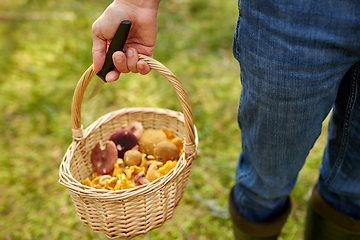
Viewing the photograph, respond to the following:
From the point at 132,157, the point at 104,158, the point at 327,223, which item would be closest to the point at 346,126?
the point at 327,223

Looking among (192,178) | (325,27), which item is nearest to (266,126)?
(325,27)

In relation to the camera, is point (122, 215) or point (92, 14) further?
point (92, 14)

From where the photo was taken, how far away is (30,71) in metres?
2.47

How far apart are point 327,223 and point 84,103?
1.75 metres

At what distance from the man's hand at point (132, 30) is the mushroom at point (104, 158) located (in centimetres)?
36

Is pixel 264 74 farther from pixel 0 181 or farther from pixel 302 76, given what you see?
pixel 0 181

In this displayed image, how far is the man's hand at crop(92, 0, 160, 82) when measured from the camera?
833 mm

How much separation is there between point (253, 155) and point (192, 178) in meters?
0.83

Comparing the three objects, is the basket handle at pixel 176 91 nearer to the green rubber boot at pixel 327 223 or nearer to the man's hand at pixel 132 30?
the man's hand at pixel 132 30

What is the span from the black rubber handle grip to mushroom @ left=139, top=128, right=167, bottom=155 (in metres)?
0.39

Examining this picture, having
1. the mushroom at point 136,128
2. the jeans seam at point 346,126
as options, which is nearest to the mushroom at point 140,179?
the mushroom at point 136,128

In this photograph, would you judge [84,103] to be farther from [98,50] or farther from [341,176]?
[341,176]

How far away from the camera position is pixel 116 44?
845 mm

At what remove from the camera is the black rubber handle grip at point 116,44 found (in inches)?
31.4
